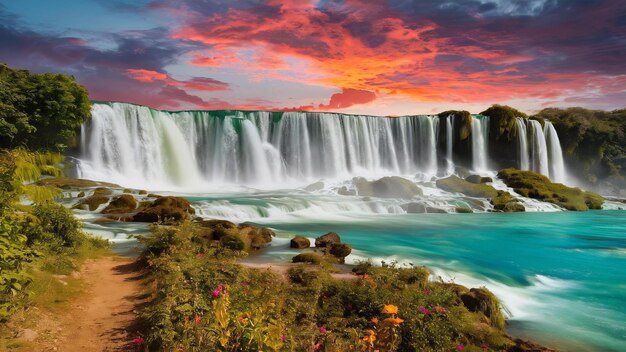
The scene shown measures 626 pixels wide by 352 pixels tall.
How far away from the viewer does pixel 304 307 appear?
26.4 feet

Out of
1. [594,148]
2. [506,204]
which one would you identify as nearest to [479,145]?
[594,148]

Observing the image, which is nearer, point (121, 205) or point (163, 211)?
point (163, 211)

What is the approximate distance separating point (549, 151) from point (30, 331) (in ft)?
217

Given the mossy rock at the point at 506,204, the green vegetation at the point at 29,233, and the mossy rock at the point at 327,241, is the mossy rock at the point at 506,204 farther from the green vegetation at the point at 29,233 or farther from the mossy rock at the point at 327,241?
the green vegetation at the point at 29,233

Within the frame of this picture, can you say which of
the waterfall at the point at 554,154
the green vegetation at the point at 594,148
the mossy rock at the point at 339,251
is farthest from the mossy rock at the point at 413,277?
the green vegetation at the point at 594,148

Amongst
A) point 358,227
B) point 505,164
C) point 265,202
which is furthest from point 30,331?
point 505,164

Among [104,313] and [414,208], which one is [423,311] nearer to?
[104,313]

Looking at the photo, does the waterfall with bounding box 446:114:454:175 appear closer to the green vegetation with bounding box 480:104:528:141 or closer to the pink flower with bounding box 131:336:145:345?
the green vegetation with bounding box 480:104:528:141

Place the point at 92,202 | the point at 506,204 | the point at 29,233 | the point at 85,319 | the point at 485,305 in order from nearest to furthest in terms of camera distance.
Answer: the point at 85,319, the point at 29,233, the point at 485,305, the point at 92,202, the point at 506,204

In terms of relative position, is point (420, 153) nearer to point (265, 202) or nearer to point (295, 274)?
point (265, 202)

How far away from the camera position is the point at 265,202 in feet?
92.5

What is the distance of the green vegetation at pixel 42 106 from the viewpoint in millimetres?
31077

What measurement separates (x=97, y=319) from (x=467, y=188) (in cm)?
3920

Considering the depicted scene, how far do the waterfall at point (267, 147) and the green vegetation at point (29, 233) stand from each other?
28.8 m
